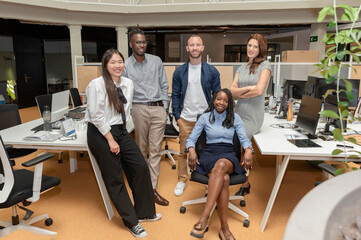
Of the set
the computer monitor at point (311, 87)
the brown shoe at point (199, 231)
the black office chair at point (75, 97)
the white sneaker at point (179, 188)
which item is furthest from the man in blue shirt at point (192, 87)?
the black office chair at point (75, 97)

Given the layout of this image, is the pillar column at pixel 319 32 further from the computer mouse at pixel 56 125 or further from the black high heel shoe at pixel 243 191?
the computer mouse at pixel 56 125

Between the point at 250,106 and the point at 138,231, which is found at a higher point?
the point at 250,106

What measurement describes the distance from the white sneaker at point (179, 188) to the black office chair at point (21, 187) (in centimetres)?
128

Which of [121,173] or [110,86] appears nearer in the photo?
[110,86]

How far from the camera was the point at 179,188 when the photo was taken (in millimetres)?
3367

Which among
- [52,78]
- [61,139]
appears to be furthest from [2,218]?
[52,78]

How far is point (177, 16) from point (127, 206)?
7.42 m

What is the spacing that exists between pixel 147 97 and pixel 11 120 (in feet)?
5.64

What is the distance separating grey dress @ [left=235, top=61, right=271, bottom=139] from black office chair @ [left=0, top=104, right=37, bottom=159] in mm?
2380

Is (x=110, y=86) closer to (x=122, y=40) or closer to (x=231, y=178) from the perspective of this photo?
(x=231, y=178)

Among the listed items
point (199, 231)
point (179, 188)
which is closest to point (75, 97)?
point (179, 188)

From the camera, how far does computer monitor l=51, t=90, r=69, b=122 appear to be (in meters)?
3.15

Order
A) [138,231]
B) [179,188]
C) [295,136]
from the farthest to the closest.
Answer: [179,188], [295,136], [138,231]

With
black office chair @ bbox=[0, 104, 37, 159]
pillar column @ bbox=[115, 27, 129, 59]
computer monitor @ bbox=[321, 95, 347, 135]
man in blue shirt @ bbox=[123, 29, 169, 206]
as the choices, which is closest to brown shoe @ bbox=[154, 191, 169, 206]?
man in blue shirt @ bbox=[123, 29, 169, 206]
